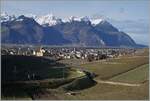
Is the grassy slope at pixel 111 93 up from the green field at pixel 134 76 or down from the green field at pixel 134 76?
down

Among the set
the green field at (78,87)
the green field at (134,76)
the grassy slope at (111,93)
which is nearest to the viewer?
the green field at (78,87)

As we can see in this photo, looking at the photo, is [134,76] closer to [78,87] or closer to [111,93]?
[78,87]

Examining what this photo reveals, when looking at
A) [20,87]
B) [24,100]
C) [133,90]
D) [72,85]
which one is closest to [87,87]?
[72,85]

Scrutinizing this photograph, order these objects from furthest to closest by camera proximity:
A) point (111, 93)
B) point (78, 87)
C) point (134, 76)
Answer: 1. point (134, 76)
2. point (78, 87)
3. point (111, 93)

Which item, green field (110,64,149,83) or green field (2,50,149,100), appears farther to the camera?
green field (110,64,149,83)

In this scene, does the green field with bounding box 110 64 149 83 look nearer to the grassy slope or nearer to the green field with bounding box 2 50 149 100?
the green field with bounding box 2 50 149 100

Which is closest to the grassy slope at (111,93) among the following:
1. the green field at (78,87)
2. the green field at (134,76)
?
the green field at (78,87)

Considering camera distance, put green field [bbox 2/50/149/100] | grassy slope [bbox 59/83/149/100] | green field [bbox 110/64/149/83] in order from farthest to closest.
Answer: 1. green field [bbox 110/64/149/83]
2. grassy slope [bbox 59/83/149/100]
3. green field [bbox 2/50/149/100]

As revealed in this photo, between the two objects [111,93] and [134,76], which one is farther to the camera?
[134,76]

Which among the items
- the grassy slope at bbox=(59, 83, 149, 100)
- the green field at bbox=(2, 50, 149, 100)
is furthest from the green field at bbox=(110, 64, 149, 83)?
the grassy slope at bbox=(59, 83, 149, 100)

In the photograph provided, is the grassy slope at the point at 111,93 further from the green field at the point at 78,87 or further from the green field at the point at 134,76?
the green field at the point at 134,76

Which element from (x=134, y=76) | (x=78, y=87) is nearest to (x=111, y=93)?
(x=78, y=87)
